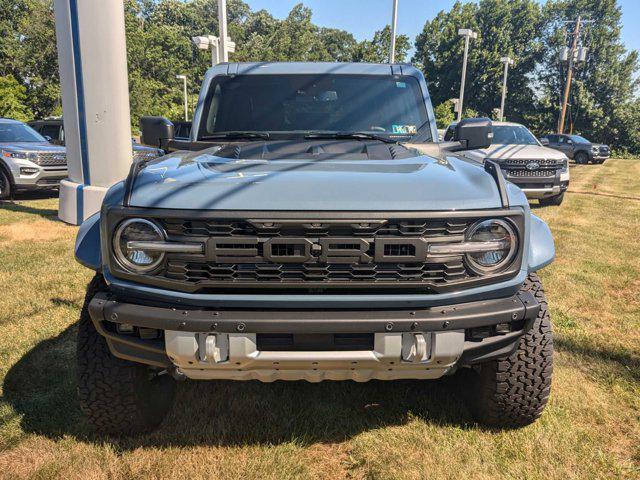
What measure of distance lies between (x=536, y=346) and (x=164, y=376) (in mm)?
1841

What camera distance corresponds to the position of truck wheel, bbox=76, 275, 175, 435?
2367 mm

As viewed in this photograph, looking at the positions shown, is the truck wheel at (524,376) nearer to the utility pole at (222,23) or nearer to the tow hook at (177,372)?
the tow hook at (177,372)

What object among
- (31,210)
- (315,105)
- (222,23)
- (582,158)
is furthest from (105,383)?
(582,158)

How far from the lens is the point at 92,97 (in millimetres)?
7004

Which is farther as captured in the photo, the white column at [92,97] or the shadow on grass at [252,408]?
the white column at [92,97]

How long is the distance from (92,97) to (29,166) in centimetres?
356

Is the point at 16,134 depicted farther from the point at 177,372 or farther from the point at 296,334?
the point at 296,334

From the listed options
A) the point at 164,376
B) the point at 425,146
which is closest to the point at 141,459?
the point at 164,376

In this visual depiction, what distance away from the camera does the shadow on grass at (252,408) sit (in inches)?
103

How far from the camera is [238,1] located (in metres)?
84.9

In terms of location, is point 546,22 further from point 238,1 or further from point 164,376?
point 164,376

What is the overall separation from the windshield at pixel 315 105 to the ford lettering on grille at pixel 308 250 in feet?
5.25

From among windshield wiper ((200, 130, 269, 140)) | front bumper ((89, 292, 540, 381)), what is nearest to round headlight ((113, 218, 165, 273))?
front bumper ((89, 292, 540, 381))

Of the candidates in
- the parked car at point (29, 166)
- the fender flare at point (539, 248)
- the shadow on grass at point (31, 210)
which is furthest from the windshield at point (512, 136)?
the fender flare at point (539, 248)
